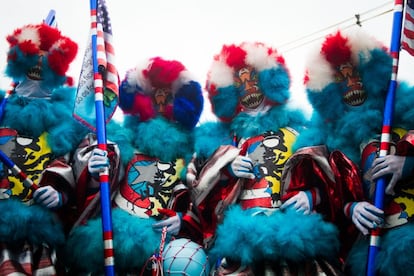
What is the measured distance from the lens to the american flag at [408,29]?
3.87m

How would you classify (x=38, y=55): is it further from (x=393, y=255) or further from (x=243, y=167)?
(x=393, y=255)

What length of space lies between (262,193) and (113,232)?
1.24 m

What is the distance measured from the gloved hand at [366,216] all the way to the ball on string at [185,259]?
1205 mm

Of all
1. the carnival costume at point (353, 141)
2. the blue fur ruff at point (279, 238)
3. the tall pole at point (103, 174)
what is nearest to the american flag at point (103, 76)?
the tall pole at point (103, 174)

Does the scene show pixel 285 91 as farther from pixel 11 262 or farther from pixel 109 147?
pixel 11 262

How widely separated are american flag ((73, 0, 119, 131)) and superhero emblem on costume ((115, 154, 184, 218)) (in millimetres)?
533

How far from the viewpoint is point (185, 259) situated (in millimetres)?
3766

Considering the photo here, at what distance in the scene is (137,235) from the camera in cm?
393

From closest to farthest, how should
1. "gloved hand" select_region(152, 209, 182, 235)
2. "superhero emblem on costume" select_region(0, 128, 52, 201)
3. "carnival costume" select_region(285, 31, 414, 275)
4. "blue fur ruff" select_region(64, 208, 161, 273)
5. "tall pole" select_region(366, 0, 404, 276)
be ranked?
"tall pole" select_region(366, 0, 404, 276) < "carnival costume" select_region(285, 31, 414, 275) < "blue fur ruff" select_region(64, 208, 161, 273) < "superhero emblem on costume" select_region(0, 128, 52, 201) < "gloved hand" select_region(152, 209, 182, 235)

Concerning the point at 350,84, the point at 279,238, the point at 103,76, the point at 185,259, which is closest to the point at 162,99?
the point at 103,76

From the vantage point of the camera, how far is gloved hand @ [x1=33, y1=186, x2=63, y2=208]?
3857mm

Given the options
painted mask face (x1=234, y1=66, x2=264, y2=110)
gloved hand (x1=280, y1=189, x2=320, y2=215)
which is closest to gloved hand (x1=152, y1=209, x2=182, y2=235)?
gloved hand (x1=280, y1=189, x2=320, y2=215)

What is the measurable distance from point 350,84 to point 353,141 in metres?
0.49

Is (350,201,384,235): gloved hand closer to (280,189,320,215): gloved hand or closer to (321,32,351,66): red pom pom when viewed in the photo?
(280,189,320,215): gloved hand
